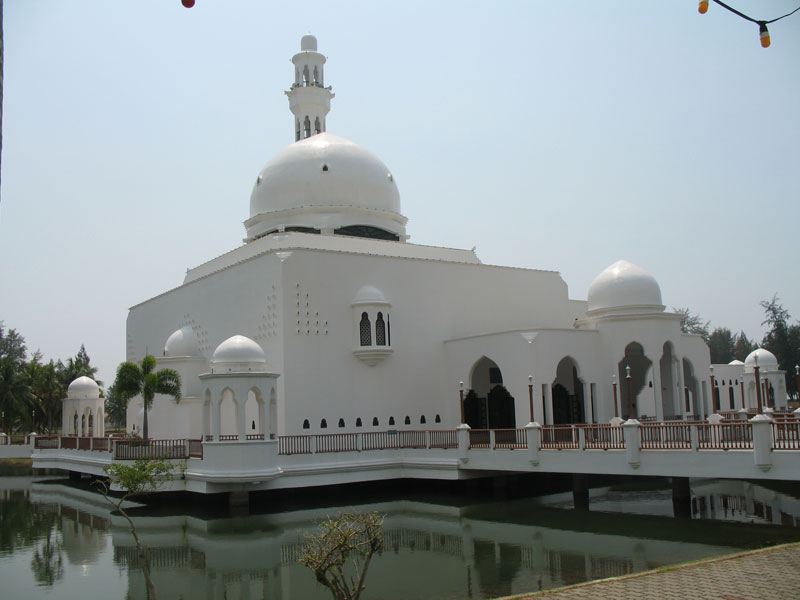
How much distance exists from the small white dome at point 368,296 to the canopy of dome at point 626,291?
6757mm

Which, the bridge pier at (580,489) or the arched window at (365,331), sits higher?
the arched window at (365,331)

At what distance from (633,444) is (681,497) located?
2288 mm

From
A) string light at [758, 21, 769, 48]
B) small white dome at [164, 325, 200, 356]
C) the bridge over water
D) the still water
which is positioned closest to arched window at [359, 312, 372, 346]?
the bridge over water

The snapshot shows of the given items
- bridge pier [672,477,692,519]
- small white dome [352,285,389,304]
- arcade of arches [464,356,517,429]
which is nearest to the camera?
bridge pier [672,477,692,519]

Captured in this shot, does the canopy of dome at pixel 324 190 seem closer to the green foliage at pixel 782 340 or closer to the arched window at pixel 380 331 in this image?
the arched window at pixel 380 331

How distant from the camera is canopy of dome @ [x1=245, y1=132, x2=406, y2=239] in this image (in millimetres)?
28297

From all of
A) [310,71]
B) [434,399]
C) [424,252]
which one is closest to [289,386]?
[434,399]

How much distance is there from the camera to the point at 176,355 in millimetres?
26656

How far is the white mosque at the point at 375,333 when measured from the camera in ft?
74.3

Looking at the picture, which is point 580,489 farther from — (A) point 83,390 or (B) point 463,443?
(A) point 83,390

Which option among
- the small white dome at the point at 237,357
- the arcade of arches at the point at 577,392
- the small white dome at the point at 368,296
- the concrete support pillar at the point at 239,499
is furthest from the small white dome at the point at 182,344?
the arcade of arches at the point at 577,392

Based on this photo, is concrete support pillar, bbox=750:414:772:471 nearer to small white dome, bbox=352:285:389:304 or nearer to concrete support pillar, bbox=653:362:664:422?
concrete support pillar, bbox=653:362:664:422

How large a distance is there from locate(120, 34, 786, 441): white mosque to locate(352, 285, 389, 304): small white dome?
0.04 m

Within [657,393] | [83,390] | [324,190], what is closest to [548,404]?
[657,393]
